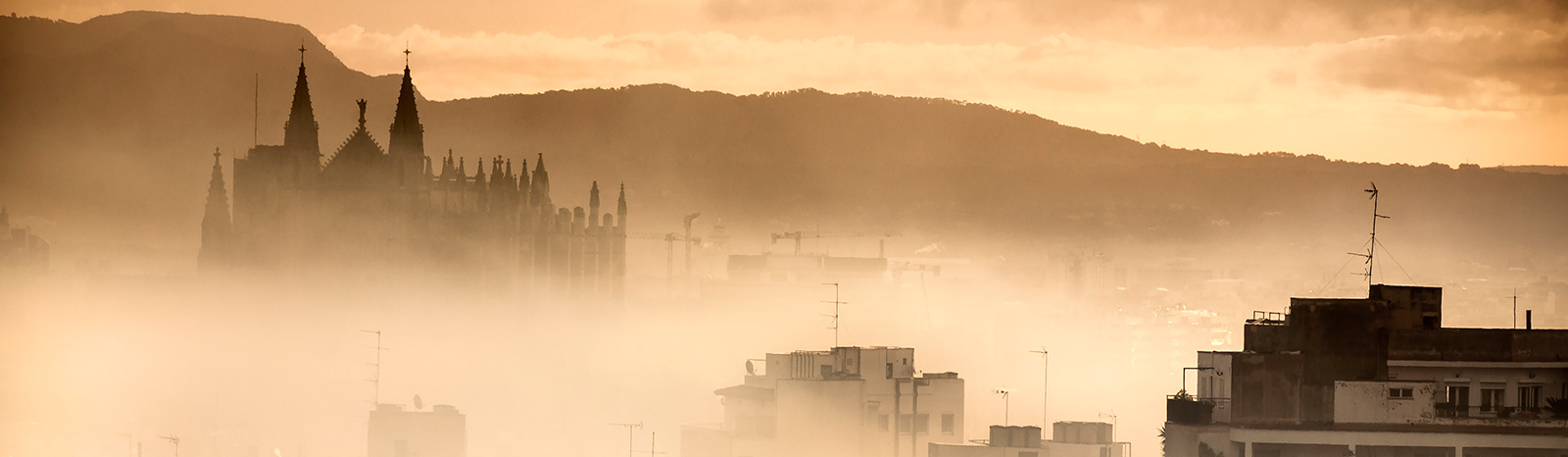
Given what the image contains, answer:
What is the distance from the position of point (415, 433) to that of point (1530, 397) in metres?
20.1

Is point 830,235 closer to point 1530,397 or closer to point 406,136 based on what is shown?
point 406,136

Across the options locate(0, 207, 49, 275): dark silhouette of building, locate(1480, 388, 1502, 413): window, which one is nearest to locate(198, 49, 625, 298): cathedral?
locate(0, 207, 49, 275): dark silhouette of building

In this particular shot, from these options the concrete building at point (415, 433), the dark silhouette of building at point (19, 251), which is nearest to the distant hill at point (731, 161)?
the dark silhouette of building at point (19, 251)

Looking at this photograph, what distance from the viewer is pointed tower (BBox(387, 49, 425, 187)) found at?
46844mm

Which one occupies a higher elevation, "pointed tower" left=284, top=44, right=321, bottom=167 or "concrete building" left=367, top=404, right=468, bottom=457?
"pointed tower" left=284, top=44, right=321, bottom=167

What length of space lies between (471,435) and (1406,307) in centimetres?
2393

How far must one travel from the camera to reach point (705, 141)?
8219 centimetres

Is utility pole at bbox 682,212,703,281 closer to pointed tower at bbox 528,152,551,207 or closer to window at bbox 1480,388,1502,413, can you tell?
pointed tower at bbox 528,152,551,207

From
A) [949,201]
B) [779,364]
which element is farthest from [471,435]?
[949,201]

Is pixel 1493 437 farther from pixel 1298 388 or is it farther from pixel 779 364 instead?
pixel 779 364

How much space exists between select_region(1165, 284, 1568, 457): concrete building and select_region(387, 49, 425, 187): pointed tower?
30689 mm

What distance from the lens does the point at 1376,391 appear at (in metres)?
18.2

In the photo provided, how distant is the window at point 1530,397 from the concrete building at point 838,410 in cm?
1411

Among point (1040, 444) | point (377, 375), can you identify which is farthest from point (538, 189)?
point (1040, 444)
